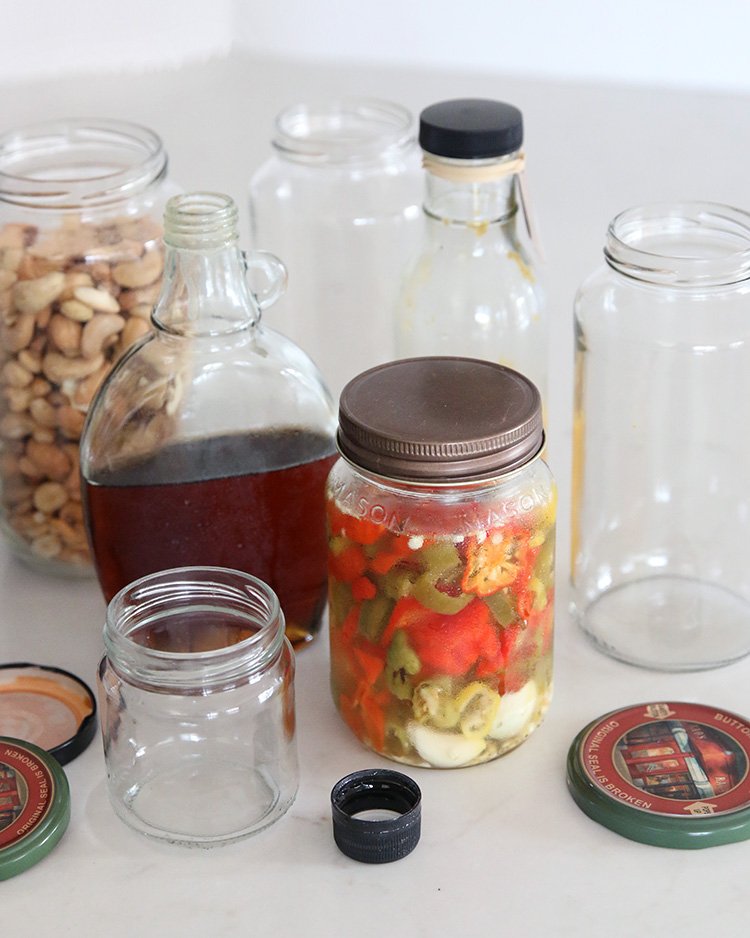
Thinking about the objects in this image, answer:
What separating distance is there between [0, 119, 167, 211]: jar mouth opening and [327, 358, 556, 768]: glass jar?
0.29m

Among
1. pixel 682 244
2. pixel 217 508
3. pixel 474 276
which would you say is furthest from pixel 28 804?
pixel 682 244

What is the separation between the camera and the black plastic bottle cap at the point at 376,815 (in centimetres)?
77

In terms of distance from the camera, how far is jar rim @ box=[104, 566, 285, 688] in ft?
2.55

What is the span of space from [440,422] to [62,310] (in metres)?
0.33

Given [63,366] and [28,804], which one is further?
[63,366]

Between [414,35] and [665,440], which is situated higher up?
[414,35]

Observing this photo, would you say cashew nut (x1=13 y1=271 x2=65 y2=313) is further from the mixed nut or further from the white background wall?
the white background wall

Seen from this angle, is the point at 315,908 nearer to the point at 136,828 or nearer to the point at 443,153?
the point at 136,828

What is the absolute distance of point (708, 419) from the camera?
1.11m

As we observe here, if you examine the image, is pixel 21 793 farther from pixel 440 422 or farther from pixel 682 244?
pixel 682 244

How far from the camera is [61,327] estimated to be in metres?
0.98

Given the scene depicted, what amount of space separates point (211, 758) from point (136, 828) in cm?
7

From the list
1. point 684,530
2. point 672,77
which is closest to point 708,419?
point 684,530

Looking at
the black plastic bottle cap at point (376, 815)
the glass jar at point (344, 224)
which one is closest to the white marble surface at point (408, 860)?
the black plastic bottle cap at point (376, 815)
